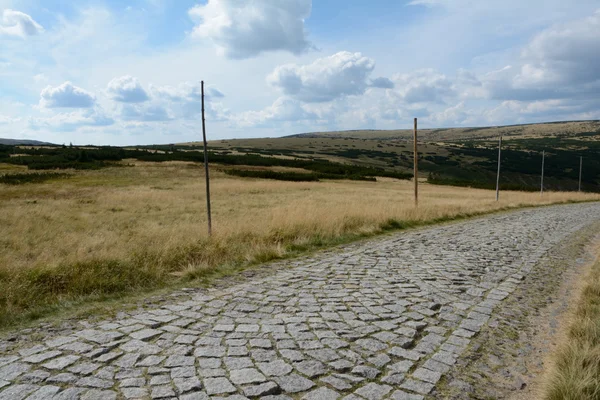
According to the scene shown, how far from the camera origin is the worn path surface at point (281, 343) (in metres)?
3.50

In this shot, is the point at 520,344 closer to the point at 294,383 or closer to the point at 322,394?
the point at 322,394

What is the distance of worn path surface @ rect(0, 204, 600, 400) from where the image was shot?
3.50 metres

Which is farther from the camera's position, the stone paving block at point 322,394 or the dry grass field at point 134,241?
the dry grass field at point 134,241

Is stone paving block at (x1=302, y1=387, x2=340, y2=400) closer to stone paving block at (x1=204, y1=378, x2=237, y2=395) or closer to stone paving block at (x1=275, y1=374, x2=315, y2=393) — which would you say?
stone paving block at (x1=275, y1=374, x2=315, y2=393)

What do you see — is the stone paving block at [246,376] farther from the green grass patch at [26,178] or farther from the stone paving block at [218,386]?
the green grass patch at [26,178]

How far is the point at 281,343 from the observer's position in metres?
4.41

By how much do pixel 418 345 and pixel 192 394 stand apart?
8.10 ft

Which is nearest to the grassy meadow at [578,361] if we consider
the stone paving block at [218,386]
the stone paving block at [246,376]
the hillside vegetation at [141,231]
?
the stone paving block at [246,376]

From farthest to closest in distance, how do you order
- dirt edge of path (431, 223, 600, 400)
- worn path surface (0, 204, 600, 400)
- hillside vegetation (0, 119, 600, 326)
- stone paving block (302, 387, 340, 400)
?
hillside vegetation (0, 119, 600, 326), dirt edge of path (431, 223, 600, 400), worn path surface (0, 204, 600, 400), stone paving block (302, 387, 340, 400)

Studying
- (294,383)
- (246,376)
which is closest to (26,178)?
(246,376)

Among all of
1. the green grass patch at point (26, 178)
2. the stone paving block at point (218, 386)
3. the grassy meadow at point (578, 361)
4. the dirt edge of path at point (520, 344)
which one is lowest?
the green grass patch at point (26, 178)

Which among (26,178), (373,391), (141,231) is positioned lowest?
(141,231)

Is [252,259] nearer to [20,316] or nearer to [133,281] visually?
[133,281]

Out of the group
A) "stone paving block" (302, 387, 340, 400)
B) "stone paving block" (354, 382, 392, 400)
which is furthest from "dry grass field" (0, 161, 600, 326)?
"stone paving block" (354, 382, 392, 400)
